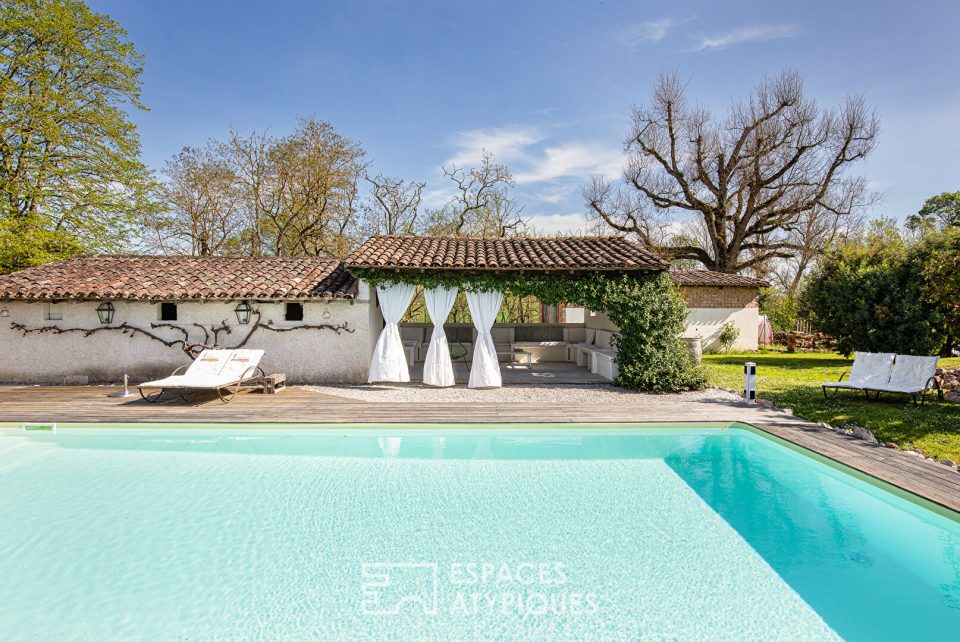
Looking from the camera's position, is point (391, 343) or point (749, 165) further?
point (749, 165)

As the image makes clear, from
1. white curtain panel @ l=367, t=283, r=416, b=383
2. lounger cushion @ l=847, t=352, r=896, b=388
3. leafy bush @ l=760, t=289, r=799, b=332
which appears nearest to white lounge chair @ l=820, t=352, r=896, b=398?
lounger cushion @ l=847, t=352, r=896, b=388

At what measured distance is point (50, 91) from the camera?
16.3 m

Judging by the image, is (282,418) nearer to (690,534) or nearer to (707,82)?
(690,534)

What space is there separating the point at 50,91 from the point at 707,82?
72.7 ft

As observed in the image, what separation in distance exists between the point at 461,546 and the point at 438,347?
700cm

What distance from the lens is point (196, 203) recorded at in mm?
22609

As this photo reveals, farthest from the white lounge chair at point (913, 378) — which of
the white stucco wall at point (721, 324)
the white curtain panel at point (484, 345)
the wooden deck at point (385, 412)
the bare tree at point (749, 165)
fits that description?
the bare tree at point (749, 165)

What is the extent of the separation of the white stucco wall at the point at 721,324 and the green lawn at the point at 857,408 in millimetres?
4693

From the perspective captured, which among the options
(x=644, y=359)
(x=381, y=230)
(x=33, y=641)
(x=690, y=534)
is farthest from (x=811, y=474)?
(x=381, y=230)

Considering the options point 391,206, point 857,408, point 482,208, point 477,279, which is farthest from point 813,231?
point 477,279

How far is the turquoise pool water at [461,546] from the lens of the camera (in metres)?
3.39

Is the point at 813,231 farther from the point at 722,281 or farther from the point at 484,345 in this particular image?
the point at 484,345

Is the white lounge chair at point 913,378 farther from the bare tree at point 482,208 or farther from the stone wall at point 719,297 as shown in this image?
the bare tree at point 482,208

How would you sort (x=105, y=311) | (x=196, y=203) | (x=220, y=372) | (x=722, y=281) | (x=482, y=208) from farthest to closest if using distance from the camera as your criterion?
(x=482, y=208), (x=196, y=203), (x=722, y=281), (x=105, y=311), (x=220, y=372)
